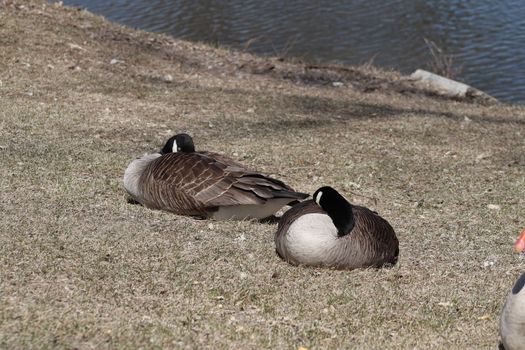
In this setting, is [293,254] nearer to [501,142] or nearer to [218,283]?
[218,283]

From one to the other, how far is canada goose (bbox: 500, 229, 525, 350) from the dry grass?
17.1 inches

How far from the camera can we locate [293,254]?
5.73 meters

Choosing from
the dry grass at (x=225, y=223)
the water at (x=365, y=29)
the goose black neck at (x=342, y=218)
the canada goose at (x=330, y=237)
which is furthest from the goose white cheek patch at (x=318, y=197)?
the water at (x=365, y=29)

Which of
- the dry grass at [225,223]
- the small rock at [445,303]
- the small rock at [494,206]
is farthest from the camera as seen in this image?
the small rock at [494,206]

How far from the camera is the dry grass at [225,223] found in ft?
15.4

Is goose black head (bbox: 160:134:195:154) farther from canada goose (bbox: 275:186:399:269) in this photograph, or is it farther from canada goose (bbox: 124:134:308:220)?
canada goose (bbox: 275:186:399:269)

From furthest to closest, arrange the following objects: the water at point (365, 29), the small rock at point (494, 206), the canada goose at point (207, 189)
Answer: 1. the water at point (365, 29)
2. the small rock at point (494, 206)
3. the canada goose at point (207, 189)

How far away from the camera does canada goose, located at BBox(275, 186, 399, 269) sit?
5.71 meters

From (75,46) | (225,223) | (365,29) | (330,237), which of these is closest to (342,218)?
(330,237)

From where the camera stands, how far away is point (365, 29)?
19.1 meters

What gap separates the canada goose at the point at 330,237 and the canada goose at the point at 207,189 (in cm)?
67

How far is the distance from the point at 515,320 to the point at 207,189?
3050 mm

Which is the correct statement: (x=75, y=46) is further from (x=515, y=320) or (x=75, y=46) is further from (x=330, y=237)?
(x=515, y=320)

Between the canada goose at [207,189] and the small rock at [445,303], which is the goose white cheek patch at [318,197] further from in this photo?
the small rock at [445,303]
